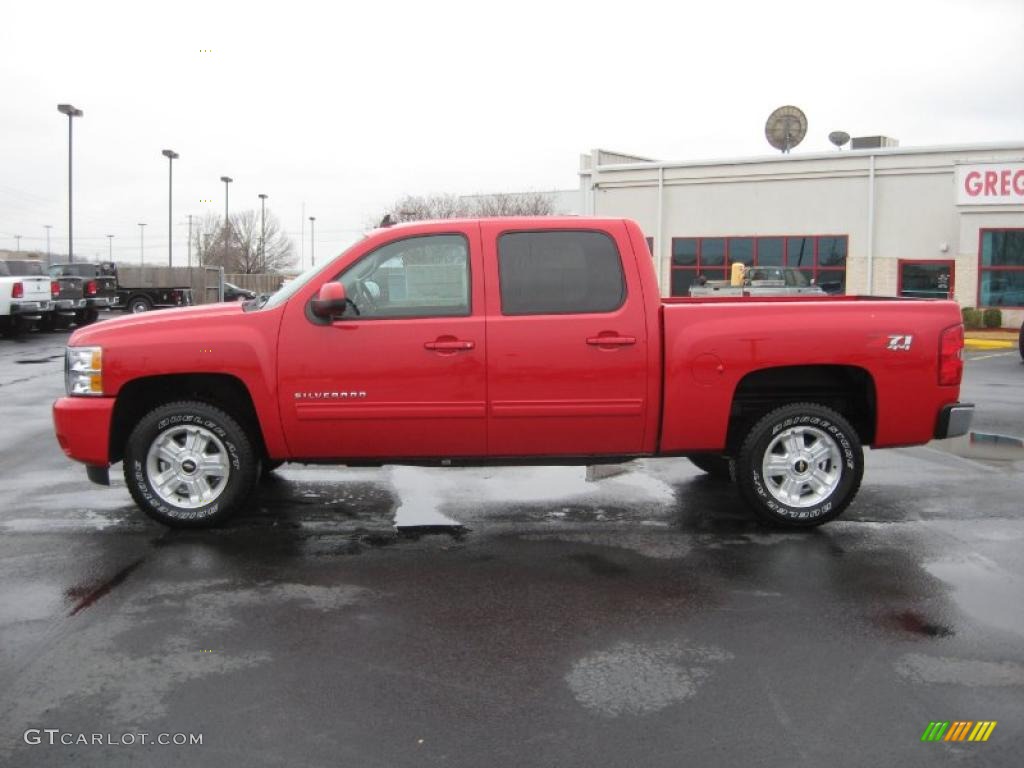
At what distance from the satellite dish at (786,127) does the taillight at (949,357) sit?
3153 centimetres

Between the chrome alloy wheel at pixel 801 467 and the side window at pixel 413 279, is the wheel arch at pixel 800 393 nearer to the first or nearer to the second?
the chrome alloy wheel at pixel 801 467

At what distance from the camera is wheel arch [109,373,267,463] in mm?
6664

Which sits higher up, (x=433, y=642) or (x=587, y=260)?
(x=587, y=260)

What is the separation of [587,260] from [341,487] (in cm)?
281

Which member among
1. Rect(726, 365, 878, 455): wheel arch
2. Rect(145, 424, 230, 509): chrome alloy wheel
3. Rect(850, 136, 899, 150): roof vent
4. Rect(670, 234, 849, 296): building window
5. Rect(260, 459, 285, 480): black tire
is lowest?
Rect(260, 459, 285, 480): black tire

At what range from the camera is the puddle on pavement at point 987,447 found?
9.46 metres

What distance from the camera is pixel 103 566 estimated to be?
5.89 meters

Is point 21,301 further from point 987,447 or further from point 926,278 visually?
point 926,278

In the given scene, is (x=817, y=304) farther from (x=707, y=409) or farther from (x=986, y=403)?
(x=986, y=403)

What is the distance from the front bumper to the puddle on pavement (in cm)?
297

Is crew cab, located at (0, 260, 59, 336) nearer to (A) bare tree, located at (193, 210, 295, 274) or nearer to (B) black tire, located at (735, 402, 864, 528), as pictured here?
(B) black tire, located at (735, 402, 864, 528)

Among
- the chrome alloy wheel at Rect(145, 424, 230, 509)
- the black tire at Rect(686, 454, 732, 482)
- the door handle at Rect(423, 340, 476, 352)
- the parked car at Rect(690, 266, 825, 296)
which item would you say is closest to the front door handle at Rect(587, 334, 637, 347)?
the door handle at Rect(423, 340, 476, 352)

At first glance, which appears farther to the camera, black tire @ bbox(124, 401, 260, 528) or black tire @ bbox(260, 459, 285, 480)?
black tire @ bbox(260, 459, 285, 480)

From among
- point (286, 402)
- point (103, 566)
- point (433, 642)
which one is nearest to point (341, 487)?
point (286, 402)
